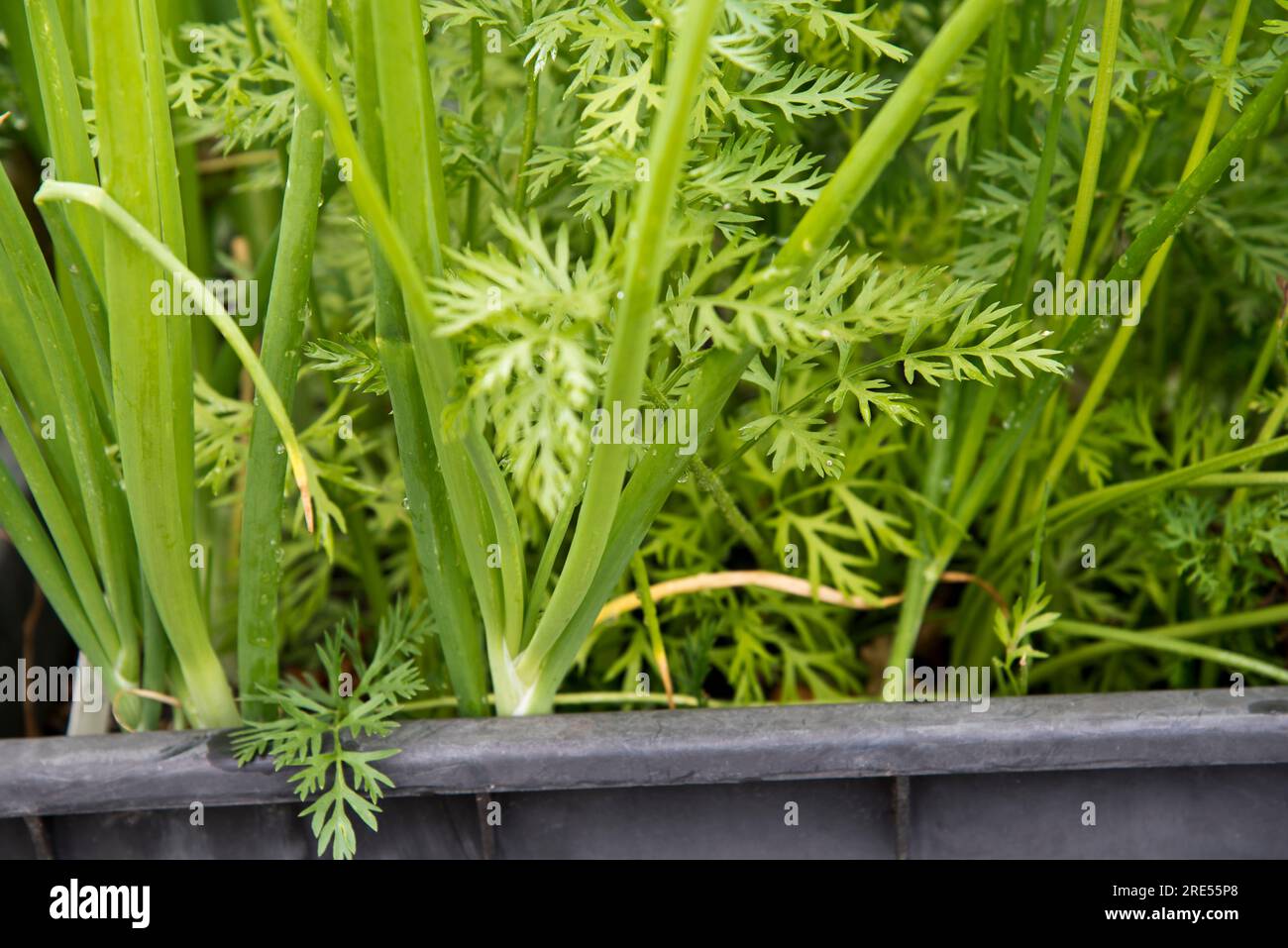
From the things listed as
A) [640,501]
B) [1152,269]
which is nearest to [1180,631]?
[1152,269]

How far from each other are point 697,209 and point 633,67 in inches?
2.8

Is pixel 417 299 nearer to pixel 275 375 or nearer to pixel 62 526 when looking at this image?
pixel 275 375

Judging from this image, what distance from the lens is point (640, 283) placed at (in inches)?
16.1

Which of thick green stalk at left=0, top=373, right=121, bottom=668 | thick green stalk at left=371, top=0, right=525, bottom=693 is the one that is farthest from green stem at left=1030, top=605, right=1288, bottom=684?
thick green stalk at left=0, top=373, right=121, bottom=668

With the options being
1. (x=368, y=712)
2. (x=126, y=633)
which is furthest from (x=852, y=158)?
(x=126, y=633)

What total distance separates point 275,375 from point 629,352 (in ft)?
0.65

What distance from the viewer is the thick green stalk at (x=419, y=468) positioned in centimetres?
46

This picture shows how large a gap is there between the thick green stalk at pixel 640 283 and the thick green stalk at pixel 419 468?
2.6 inches

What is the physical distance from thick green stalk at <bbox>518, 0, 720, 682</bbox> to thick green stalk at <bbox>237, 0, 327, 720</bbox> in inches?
6.0

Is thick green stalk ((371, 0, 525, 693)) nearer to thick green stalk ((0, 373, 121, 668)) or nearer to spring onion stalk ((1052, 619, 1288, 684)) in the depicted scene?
thick green stalk ((0, 373, 121, 668))

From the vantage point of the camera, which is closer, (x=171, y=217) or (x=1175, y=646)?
(x=171, y=217)

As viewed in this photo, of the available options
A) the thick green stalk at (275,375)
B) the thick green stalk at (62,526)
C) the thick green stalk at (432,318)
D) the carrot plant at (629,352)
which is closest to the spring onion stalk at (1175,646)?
the carrot plant at (629,352)

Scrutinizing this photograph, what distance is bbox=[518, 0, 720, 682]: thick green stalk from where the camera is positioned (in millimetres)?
373
